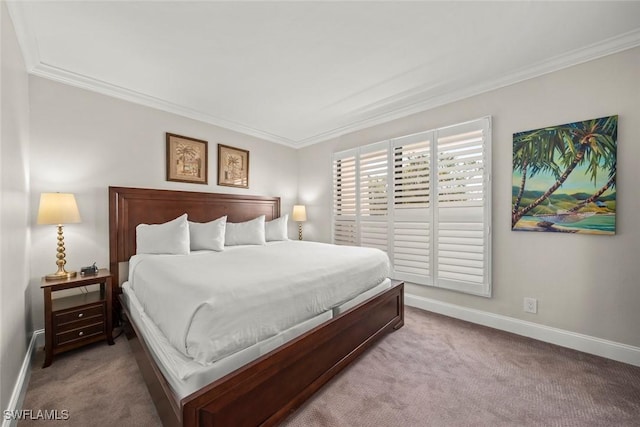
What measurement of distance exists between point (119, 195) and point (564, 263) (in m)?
4.50

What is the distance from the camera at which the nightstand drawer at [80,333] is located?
2.07 metres

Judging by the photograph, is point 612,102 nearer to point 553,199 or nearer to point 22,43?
point 553,199

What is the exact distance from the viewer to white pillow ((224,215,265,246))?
3.36 metres

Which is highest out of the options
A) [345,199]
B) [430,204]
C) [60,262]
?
[345,199]

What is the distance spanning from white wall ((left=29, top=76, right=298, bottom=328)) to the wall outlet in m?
4.13

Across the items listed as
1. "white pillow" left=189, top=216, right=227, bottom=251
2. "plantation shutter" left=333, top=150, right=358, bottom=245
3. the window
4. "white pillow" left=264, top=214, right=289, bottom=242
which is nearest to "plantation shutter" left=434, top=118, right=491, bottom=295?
the window

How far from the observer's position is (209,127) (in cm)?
362

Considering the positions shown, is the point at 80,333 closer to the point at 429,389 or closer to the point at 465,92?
the point at 429,389

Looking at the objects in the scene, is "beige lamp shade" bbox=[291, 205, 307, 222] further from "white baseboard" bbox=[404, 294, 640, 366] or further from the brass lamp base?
the brass lamp base

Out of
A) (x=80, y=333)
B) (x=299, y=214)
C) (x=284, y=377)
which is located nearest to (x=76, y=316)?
(x=80, y=333)

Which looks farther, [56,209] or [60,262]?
[60,262]

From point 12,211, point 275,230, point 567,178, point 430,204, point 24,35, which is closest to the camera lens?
point 12,211

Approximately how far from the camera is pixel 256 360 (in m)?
1.31

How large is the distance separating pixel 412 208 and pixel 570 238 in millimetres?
1484
